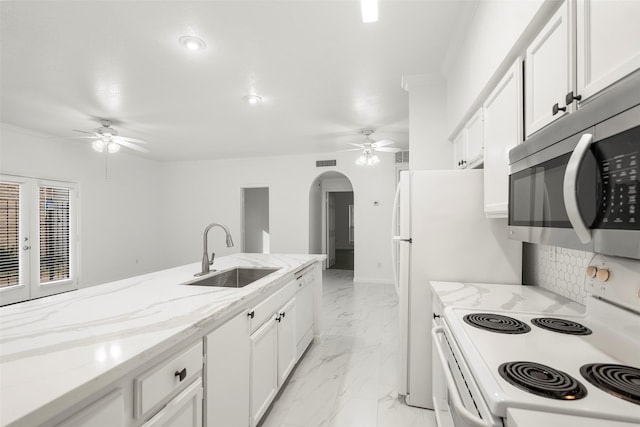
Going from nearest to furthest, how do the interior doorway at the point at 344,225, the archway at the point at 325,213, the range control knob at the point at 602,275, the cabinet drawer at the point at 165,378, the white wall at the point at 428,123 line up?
1. the cabinet drawer at the point at 165,378
2. the range control knob at the point at 602,275
3. the white wall at the point at 428,123
4. the archway at the point at 325,213
5. the interior doorway at the point at 344,225

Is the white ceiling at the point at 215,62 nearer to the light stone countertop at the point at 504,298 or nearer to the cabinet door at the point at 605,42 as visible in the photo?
the cabinet door at the point at 605,42

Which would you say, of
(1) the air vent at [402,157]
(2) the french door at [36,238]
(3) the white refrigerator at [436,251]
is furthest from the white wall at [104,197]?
(3) the white refrigerator at [436,251]

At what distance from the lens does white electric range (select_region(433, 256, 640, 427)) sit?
64cm

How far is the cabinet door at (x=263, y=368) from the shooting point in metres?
1.64

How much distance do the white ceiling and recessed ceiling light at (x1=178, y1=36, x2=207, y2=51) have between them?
0.18 ft

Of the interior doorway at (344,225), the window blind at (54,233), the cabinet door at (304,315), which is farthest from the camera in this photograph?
the interior doorway at (344,225)

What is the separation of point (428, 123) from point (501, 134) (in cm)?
145

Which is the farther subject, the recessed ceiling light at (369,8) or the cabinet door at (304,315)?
the cabinet door at (304,315)

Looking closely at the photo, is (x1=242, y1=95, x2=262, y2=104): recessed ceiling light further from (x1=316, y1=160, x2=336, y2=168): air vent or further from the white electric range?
the white electric range

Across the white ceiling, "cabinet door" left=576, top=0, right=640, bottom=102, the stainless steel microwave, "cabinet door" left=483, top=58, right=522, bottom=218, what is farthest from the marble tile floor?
the white ceiling

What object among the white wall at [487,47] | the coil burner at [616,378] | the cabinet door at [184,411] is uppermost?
the white wall at [487,47]

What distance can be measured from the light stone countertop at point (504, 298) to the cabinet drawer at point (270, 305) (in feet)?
3.34

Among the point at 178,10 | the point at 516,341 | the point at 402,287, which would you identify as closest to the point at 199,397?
the point at 516,341

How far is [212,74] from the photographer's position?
285 centimetres
